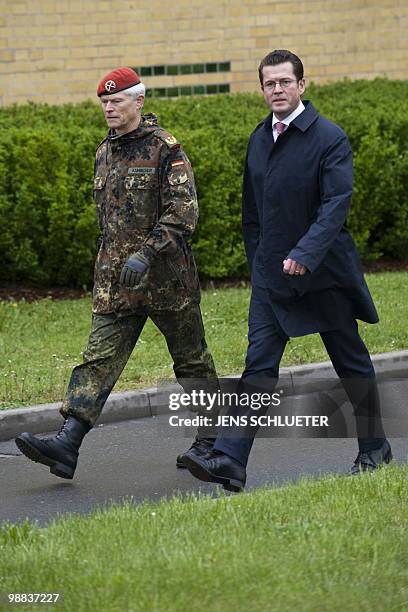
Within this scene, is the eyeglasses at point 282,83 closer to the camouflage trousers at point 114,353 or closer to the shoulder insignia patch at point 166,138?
the shoulder insignia patch at point 166,138

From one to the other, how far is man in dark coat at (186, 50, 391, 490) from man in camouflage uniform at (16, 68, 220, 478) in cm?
41

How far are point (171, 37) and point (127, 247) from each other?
1089 cm

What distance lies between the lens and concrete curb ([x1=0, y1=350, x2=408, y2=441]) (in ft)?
27.4

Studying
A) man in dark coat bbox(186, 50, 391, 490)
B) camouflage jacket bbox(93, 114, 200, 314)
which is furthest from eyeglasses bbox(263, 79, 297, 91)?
camouflage jacket bbox(93, 114, 200, 314)

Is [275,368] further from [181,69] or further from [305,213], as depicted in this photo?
[181,69]

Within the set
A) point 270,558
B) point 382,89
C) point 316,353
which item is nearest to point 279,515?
point 270,558

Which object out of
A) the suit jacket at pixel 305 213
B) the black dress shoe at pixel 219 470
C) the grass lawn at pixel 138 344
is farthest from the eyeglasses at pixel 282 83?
the grass lawn at pixel 138 344

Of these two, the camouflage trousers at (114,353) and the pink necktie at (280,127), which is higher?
the pink necktie at (280,127)

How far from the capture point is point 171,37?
57.4ft

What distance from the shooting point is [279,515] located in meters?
5.66

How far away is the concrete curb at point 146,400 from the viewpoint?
836 centimetres

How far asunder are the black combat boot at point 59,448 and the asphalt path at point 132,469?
132 mm

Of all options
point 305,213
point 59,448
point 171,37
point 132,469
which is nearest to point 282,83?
point 305,213

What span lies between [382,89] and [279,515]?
1213 centimetres
